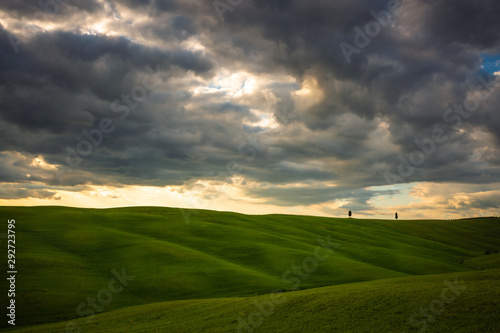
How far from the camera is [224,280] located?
50.2 metres

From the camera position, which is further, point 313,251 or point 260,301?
point 313,251

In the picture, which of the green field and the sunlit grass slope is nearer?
the sunlit grass slope

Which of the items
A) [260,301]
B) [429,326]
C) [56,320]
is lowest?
[56,320]

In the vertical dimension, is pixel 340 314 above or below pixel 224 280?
above

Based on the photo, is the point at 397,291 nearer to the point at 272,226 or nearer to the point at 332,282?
the point at 332,282

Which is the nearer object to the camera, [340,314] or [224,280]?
[340,314]

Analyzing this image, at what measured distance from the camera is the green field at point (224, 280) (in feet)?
80.4

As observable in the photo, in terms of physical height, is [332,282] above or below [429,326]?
below

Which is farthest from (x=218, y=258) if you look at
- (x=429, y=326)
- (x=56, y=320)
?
(x=429, y=326)

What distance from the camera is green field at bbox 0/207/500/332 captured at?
2450cm

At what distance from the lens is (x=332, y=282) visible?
52688 millimetres

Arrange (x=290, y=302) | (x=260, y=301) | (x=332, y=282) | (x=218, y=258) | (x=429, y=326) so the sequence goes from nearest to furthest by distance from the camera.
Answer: (x=429, y=326)
(x=290, y=302)
(x=260, y=301)
(x=332, y=282)
(x=218, y=258)

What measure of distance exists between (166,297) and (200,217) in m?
58.0

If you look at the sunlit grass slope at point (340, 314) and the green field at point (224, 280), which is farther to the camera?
the green field at point (224, 280)
